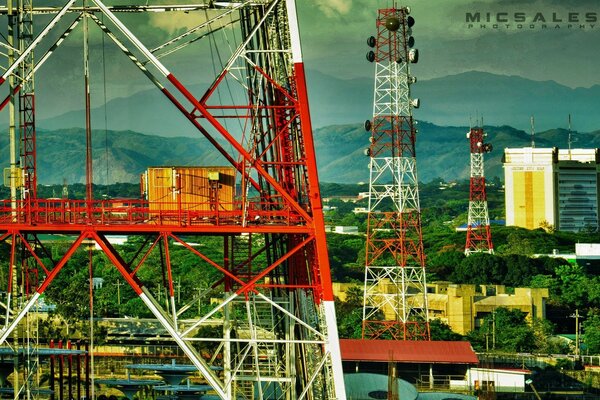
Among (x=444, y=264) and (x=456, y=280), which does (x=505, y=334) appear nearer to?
(x=456, y=280)

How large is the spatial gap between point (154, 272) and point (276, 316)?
5419 centimetres

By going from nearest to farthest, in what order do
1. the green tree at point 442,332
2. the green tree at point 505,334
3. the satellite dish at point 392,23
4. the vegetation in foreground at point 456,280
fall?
the satellite dish at point 392,23 < the green tree at point 442,332 < the green tree at point 505,334 < the vegetation in foreground at point 456,280

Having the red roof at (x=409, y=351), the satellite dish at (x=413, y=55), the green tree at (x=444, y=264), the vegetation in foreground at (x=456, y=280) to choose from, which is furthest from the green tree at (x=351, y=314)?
the green tree at (x=444, y=264)

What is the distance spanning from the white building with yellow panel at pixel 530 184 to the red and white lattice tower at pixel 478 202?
2334 inches

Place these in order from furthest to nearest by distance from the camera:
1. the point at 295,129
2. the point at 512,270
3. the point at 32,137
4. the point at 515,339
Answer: the point at 512,270 < the point at 515,339 < the point at 32,137 < the point at 295,129

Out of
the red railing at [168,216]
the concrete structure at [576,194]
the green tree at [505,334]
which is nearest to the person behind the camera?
the red railing at [168,216]

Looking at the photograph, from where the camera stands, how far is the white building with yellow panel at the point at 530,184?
181 meters

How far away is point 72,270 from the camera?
282ft

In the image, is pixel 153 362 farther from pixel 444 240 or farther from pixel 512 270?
pixel 444 240

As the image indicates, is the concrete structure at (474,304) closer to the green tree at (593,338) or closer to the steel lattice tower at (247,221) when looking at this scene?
the green tree at (593,338)

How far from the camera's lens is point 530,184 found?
7224 inches

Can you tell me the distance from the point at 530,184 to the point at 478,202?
68505mm

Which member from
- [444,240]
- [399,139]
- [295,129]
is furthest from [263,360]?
[444,240]

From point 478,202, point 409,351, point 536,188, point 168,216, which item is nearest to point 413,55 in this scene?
point 409,351
